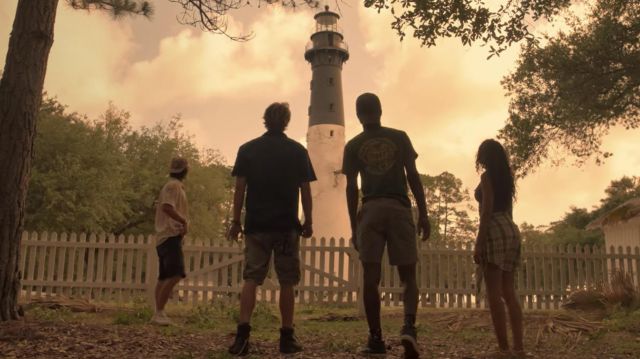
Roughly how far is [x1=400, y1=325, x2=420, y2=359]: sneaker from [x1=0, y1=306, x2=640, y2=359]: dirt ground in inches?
10.2

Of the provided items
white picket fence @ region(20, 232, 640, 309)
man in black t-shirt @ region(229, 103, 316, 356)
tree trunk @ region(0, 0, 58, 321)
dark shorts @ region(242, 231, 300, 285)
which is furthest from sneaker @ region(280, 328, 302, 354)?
white picket fence @ region(20, 232, 640, 309)

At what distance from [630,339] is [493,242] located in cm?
287

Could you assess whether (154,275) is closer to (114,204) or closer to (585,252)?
(585,252)

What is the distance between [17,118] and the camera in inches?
222

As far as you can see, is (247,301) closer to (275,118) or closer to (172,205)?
(275,118)

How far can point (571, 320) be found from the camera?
21.9 feet

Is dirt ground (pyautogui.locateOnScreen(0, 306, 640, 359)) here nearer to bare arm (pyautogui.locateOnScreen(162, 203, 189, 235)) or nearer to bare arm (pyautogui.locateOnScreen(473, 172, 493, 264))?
bare arm (pyautogui.locateOnScreen(473, 172, 493, 264))

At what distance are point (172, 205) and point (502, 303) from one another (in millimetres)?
3614

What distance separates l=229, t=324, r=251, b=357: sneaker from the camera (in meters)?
4.11

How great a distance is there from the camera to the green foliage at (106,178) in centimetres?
2256

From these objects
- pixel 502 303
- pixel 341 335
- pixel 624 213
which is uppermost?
pixel 624 213

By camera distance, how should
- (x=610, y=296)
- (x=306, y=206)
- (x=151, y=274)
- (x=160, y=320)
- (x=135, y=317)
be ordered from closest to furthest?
1. (x=306, y=206)
2. (x=160, y=320)
3. (x=135, y=317)
4. (x=610, y=296)
5. (x=151, y=274)

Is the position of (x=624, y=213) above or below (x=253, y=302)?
above

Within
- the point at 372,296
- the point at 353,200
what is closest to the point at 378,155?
the point at 353,200
